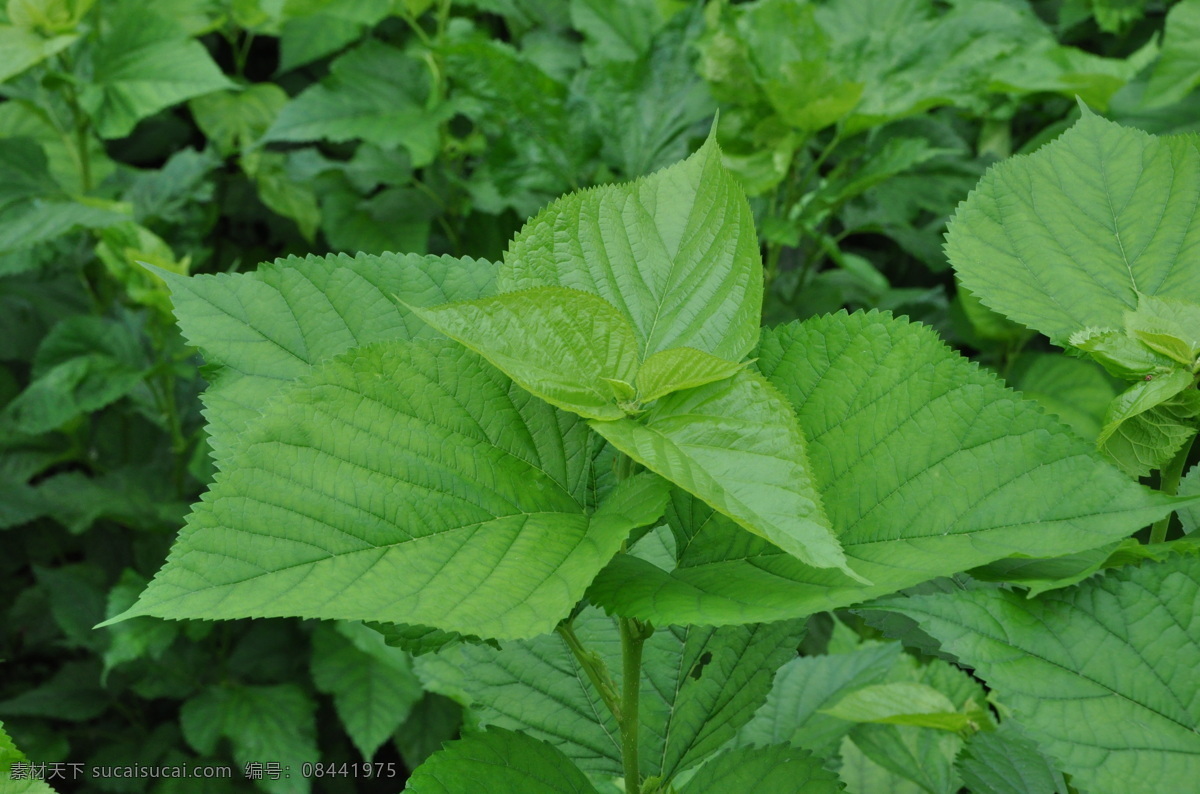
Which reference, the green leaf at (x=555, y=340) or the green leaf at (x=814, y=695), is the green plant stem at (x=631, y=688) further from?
the green leaf at (x=814, y=695)

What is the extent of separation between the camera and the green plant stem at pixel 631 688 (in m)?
0.58

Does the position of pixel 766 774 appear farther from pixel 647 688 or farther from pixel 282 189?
pixel 282 189

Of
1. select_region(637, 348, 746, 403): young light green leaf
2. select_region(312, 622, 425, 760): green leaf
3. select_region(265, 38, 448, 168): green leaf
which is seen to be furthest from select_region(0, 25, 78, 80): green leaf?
select_region(637, 348, 746, 403): young light green leaf

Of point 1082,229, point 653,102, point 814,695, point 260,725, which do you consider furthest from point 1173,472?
point 260,725

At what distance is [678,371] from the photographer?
1.70ft

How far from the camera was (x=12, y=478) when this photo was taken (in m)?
1.79

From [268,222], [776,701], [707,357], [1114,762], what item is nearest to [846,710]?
[776,701]

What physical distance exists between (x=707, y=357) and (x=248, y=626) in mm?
1638

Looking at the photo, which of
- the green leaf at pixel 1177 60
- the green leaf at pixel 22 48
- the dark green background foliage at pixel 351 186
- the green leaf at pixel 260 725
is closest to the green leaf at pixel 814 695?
the dark green background foliage at pixel 351 186

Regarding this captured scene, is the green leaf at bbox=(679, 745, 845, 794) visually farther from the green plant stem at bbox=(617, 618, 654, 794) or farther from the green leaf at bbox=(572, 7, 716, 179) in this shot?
the green leaf at bbox=(572, 7, 716, 179)

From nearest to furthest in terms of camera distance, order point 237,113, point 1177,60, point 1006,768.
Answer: point 1006,768 < point 1177,60 < point 237,113

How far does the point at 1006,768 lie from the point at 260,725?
4.39 ft

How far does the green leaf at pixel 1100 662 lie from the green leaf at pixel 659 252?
7.4 inches

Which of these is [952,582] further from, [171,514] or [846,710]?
[171,514]
